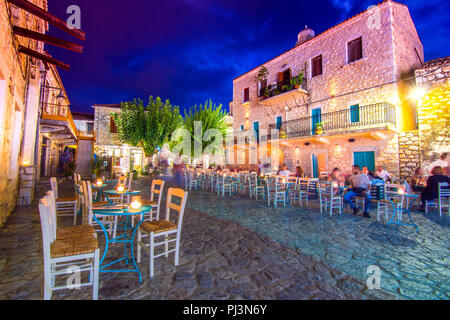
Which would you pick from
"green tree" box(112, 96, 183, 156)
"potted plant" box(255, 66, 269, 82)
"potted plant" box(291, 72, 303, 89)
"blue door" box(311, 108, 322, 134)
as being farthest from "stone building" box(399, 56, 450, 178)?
"green tree" box(112, 96, 183, 156)

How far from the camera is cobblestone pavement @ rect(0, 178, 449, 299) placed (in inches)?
88.1

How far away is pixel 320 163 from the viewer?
13.6 m

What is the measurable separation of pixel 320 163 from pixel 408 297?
40.0 ft

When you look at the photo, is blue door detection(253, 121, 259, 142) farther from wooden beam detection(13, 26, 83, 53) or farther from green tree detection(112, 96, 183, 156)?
wooden beam detection(13, 26, 83, 53)

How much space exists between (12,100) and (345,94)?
1439cm

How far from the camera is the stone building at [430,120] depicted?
30.0ft

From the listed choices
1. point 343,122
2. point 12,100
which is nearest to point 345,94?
point 343,122

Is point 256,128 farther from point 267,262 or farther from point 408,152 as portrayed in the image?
point 267,262

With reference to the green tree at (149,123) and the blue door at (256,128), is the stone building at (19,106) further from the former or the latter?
the blue door at (256,128)

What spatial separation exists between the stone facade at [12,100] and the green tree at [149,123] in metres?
8.45

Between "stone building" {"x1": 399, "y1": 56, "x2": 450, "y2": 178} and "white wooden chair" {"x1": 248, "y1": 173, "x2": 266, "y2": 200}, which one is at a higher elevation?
"stone building" {"x1": 399, "y1": 56, "x2": 450, "y2": 178}

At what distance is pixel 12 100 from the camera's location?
15.1 ft

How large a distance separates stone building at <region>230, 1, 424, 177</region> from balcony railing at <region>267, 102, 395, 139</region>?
0.05m
